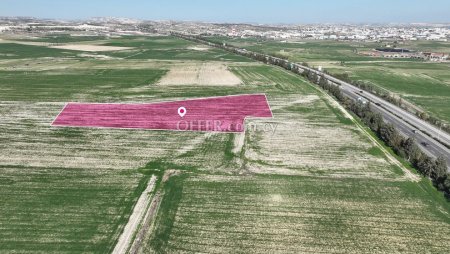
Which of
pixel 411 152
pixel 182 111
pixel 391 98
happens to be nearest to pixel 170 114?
pixel 182 111

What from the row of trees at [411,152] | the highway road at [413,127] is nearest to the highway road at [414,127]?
the highway road at [413,127]

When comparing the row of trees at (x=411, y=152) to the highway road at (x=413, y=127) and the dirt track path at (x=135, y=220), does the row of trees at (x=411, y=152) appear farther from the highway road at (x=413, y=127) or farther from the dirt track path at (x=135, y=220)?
the dirt track path at (x=135, y=220)

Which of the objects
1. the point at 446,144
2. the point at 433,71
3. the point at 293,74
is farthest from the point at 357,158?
the point at 433,71

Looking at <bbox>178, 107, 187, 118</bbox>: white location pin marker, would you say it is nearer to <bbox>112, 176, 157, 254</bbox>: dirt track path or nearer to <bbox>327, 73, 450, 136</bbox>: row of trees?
<bbox>112, 176, 157, 254</bbox>: dirt track path

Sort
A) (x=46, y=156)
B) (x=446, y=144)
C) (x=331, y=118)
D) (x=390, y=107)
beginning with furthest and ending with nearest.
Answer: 1. (x=390, y=107)
2. (x=331, y=118)
3. (x=446, y=144)
4. (x=46, y=156)

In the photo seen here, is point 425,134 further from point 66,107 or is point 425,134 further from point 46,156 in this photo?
point 66,107

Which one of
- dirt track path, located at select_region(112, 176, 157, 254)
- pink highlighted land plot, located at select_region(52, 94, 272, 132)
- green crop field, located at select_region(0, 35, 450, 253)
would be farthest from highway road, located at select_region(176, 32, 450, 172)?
dirt track path, located at select_region(112, 176, 157, 254)

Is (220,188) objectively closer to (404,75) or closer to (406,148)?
(406,148)
